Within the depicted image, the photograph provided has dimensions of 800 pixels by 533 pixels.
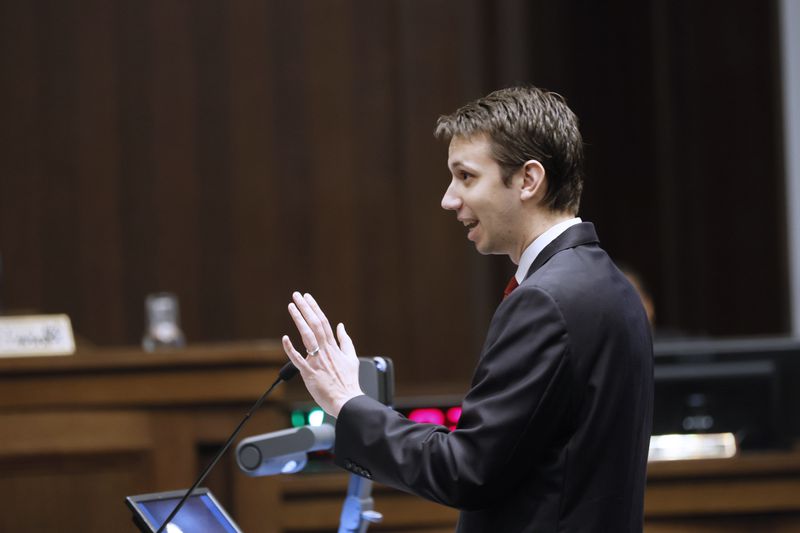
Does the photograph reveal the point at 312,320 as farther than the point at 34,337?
No

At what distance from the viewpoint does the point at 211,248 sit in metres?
5.40

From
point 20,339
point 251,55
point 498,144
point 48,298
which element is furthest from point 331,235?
point 498,144

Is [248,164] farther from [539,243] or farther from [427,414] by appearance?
[539,243]

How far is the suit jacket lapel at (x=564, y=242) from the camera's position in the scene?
1.60 meters

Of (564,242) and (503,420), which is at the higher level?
(564,242)

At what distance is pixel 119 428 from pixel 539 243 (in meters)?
1.87

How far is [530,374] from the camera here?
4.83 feet

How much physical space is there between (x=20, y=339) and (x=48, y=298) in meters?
2.01

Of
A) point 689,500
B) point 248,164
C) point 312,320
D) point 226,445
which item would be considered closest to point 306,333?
point 312,320

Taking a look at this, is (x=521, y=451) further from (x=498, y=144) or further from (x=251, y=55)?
(x=251, y=55)

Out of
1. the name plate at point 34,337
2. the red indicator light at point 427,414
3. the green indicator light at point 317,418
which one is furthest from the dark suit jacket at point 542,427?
the red indicator light at point 427,414

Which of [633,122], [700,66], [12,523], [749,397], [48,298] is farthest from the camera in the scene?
[633,122]

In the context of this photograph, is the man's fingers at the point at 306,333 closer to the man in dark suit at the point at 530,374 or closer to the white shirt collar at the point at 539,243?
the man in dark suit at the point at 530,374

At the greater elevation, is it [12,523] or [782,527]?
[12,523]
